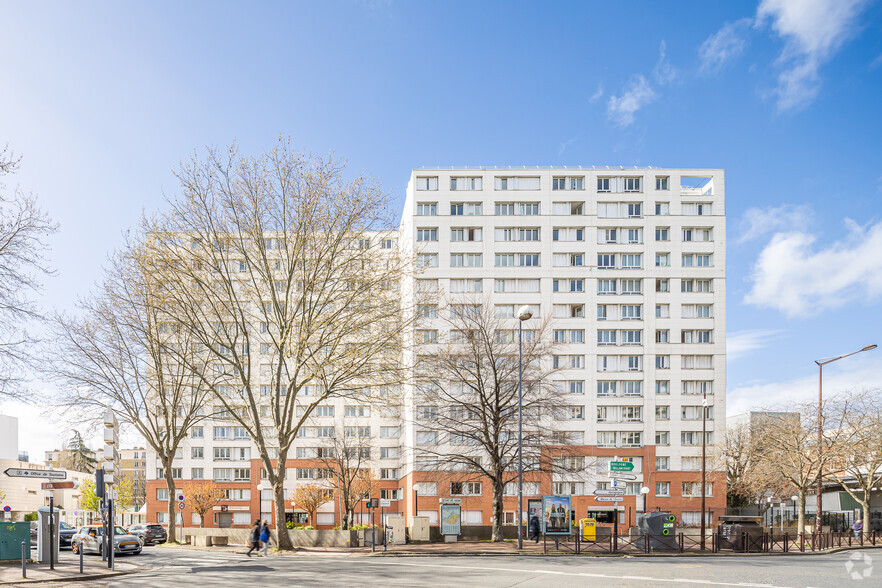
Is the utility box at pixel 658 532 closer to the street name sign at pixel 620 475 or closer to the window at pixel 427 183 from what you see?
the street name sign at pixel 620 475

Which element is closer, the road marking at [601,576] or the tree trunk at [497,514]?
the road marking at [601,576]

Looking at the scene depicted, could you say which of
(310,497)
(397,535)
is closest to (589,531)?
(397,535)

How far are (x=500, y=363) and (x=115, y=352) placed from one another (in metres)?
22.0

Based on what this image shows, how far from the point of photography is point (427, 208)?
7756 cm

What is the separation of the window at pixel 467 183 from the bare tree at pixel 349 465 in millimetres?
27126

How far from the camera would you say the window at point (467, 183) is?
77875mm

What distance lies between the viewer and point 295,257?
3306 cm

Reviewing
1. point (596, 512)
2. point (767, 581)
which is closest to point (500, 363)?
point (767, 581)

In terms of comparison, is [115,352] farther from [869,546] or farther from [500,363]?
[869,546]

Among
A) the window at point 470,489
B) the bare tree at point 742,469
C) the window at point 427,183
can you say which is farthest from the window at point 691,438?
the window at point 427,183

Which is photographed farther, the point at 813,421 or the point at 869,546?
the point at 813,421

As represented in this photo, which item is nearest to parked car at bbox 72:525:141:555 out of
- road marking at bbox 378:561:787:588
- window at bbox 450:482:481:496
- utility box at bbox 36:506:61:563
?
utility box at bbox 36:506:61:563

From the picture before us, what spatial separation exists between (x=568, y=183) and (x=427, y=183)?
14.9 metres

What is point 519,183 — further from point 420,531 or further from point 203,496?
point 203,496
